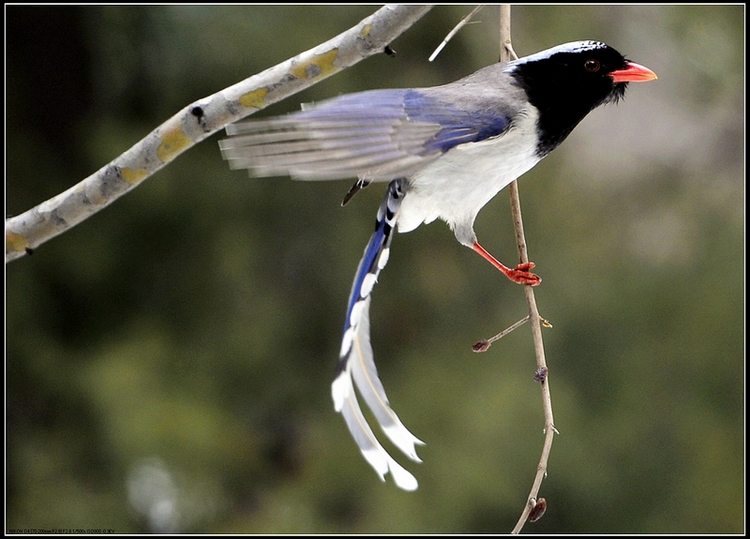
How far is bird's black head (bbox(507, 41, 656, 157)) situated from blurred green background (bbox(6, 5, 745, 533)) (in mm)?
1042

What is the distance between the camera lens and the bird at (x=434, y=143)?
1.20 m

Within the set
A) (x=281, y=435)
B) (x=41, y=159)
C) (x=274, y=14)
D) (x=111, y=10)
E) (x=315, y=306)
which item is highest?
(x=111, y=10)

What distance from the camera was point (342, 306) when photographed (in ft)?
9.27

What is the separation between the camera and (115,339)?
2.74 meters

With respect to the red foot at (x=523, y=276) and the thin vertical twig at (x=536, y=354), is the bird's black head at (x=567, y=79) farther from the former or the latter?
the red foot at (x=523, y=276)

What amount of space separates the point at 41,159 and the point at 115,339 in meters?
0.68

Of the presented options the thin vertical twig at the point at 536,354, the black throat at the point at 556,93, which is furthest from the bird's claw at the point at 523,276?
the black throat at the point at 556,93

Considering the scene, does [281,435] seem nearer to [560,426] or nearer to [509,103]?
[560,426]

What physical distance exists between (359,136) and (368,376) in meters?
0.50

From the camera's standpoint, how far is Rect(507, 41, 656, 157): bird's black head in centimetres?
156

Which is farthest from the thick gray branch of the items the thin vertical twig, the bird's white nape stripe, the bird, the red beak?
the red beak

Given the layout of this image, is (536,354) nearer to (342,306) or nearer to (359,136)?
(359,136)

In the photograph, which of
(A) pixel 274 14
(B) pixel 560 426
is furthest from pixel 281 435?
(A) pixel 274 14

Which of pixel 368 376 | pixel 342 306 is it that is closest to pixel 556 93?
pixel 368 376
